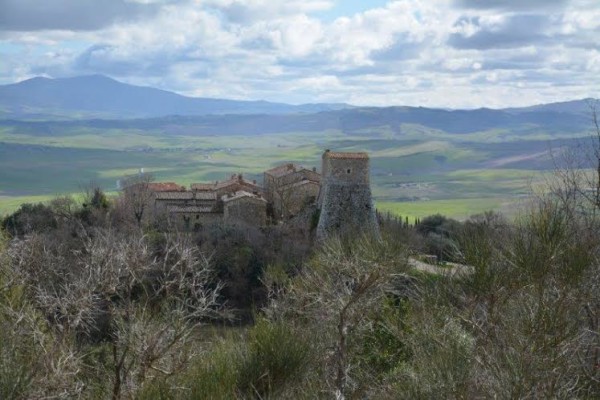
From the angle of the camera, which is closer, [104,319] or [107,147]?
[104,319]

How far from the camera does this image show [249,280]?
29.1m

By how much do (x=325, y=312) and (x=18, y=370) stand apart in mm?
5282

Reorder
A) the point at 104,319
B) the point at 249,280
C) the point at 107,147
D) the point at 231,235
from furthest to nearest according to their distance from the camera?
the point at 107,147 → the point at 231,235 → the point at 249,280 → the point at 104,319

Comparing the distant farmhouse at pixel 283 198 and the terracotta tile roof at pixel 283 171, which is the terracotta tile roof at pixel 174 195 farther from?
the terracotta tile roof at pixel 283 171

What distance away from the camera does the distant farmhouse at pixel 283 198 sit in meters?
30.4

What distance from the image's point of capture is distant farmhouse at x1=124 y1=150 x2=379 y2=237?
99.8 ft

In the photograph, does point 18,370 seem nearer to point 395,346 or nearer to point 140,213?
point 395,346

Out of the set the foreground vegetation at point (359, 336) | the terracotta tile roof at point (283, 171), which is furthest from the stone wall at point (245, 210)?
the foreground vegetation at point (359, 336)

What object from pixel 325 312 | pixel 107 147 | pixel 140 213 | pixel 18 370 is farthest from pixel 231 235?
pixel 107 147

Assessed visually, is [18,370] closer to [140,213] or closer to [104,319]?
[104,319]

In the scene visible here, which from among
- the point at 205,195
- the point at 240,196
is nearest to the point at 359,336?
the point at 240,196

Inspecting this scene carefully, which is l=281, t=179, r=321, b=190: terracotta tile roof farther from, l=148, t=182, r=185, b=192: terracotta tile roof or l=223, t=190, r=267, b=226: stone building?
l=148, t=182, r=185, b=192: terracotta tile roof

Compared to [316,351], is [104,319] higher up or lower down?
lower down

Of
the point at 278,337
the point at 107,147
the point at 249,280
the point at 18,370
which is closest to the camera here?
the point at 18,370
